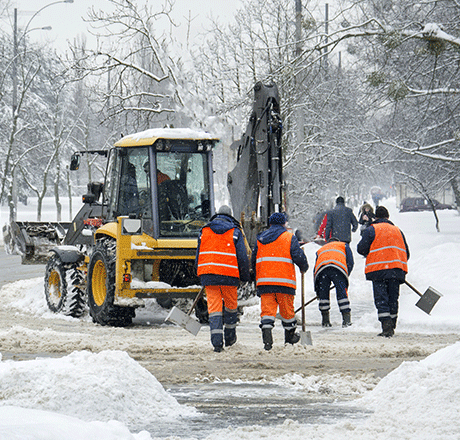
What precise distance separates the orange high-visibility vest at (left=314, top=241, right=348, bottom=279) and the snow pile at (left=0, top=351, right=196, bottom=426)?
18.5ft

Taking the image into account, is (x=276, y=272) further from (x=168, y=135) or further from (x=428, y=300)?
(x=168, y=135)

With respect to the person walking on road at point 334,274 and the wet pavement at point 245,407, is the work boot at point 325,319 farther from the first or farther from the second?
the wet pavement at point 245,407

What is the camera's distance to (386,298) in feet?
33.8

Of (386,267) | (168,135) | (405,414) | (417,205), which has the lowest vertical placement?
(405,414)

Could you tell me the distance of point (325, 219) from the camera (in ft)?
52.6

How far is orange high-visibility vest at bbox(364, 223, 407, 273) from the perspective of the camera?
405 inches

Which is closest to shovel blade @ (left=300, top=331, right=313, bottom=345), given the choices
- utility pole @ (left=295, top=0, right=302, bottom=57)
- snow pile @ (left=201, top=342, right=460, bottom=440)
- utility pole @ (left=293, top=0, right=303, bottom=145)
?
snow pile @ (left=201, top=342, right=460, bottom=440)

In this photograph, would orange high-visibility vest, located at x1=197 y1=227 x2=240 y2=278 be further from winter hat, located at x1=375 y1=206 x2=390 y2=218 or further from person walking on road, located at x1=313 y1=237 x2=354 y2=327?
person walking on road, located at x1=313 y1=237 x2=354 y2=327

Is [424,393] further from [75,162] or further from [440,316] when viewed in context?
[75,162]

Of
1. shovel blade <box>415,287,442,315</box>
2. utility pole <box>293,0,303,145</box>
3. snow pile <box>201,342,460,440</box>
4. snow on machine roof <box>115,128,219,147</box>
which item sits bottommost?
snow pile <box>201,342,460,440</box>

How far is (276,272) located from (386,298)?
225 centimetres

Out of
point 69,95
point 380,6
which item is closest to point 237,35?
point 380,6

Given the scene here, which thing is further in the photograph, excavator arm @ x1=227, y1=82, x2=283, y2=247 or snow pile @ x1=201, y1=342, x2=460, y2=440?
excavator arm @ x1=227, y1=82, x2=283, y2=247

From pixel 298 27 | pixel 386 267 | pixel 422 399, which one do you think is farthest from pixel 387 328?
pixel 298 27
